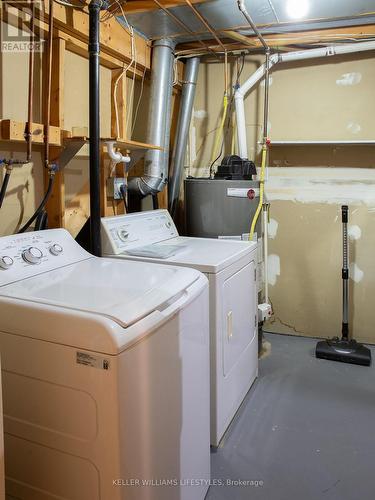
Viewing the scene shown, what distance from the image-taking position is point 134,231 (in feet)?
7.92

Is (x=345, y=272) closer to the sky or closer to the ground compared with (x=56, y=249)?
closer to the ground

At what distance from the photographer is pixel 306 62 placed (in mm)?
3117

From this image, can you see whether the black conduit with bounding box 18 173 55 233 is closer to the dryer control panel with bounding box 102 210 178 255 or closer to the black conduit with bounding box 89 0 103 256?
the black conduit with bounding box 89 0 103 256

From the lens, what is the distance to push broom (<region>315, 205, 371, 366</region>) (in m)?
2.90

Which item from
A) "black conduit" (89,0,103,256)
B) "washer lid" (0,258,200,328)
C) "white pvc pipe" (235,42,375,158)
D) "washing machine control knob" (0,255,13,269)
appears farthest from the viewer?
"white pvc pipe" (235,42,375,158)

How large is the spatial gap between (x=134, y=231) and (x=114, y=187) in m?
0.35

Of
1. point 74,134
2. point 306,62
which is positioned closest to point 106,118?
point 74,134

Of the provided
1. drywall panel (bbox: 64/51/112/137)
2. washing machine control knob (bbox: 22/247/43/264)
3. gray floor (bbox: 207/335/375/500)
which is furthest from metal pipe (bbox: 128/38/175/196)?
gray floor (bbox: 207/335/375/500)

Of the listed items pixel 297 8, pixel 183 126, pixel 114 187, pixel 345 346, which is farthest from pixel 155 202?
pixel 345 346

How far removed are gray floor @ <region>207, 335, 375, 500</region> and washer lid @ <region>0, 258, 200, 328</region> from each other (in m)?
0.95

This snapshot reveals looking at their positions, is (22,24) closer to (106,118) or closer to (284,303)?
(106,118)

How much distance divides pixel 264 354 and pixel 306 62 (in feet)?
7.31

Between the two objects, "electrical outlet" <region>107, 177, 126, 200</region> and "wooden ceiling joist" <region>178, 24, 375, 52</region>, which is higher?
"wooden ceiling joist" <region>178, 24, 375, 52</region>

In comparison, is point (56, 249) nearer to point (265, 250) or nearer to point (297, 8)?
point (265, 250)
